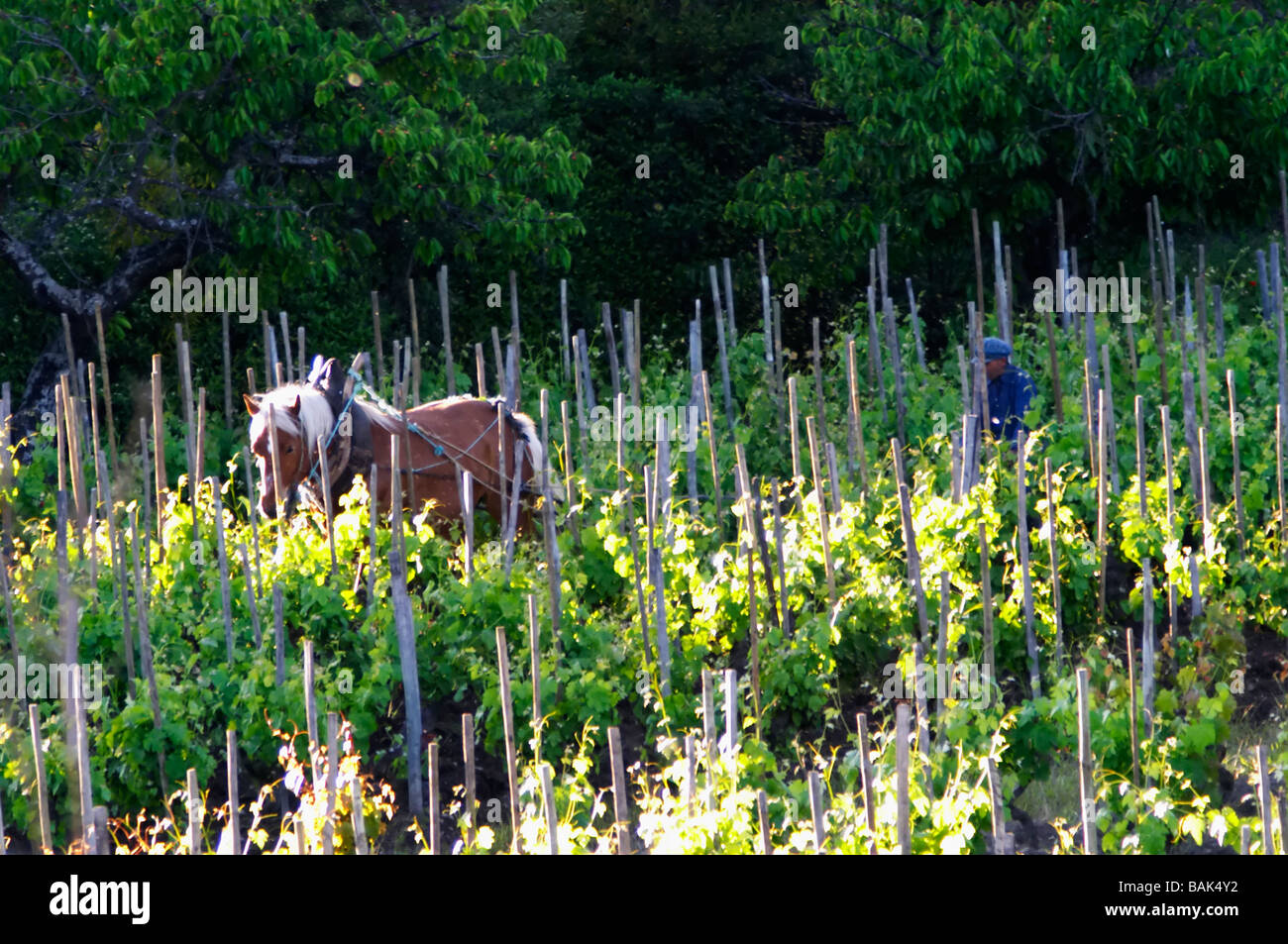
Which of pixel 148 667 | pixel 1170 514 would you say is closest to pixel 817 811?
pixel 148 667

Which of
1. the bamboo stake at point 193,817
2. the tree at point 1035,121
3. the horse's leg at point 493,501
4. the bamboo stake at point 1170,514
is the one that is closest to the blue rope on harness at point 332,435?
the horse's leg at point 493,501

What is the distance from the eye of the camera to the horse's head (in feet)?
23.1

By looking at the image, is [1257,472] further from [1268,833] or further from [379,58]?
[379,58]

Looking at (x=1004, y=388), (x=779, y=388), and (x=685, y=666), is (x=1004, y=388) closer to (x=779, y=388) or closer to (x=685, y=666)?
(x=779, y=388)

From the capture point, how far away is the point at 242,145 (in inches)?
462

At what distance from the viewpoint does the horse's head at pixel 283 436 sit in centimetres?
705

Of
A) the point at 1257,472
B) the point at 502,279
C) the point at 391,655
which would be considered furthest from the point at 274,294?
the point at 1257,472

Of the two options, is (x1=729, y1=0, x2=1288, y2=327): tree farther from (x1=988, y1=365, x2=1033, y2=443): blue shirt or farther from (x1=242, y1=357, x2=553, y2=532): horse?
(x1=242, y1=357, x2=553, y2=532): horse

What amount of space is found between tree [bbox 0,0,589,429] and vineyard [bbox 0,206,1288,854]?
380cm

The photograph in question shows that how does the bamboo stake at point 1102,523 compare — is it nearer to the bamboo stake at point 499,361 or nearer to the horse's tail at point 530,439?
the horse's tail at point 530,439

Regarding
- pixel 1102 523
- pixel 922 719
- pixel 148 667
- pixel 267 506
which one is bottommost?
pixel 922 719

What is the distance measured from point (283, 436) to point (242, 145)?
534cm

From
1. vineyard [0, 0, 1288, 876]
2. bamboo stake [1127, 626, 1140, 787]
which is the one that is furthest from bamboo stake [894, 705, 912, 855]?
bamboo stake [1127, 626, 1140, 787]

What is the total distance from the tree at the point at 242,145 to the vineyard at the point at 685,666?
3803mm
